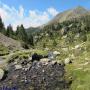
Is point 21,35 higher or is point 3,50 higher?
point 21,35

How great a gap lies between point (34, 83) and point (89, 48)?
34.6 metres

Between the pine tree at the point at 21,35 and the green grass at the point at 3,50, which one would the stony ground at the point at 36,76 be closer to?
the green grass at the point at 3,50

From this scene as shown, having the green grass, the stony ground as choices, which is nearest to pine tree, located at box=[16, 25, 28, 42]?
the green grass

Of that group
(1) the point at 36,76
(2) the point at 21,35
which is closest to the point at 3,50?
(1) the point at 36,76

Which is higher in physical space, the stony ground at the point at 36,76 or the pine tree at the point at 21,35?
the pine tree at the point at 21,35

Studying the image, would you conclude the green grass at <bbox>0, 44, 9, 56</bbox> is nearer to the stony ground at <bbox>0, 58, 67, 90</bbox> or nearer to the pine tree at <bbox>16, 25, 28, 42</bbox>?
the stony ground at <bbox>0, 58, 67, 90</bbox>

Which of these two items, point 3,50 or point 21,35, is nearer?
point 3,50

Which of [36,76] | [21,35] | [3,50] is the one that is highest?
[21,35]

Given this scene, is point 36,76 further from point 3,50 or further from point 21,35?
point 21,35

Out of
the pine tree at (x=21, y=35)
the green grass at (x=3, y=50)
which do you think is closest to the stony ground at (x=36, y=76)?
the green grass at (x=3, y=50)

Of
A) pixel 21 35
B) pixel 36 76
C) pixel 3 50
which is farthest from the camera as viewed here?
pixel 21 35

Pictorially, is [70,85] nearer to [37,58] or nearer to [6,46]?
[37,58]

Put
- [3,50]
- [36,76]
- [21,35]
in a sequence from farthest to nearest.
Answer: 1. [21,35]
2. [3,50]
3. [36,76]

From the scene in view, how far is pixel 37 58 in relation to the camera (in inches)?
2781
